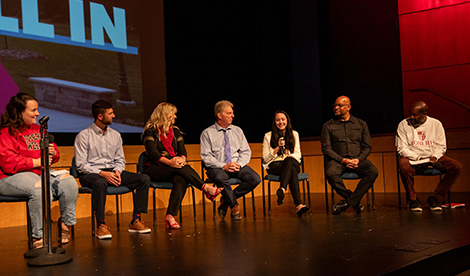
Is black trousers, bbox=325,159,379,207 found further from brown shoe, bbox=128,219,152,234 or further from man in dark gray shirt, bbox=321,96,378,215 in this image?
brown shoe, bbox=128,219,152,234

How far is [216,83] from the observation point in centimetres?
685

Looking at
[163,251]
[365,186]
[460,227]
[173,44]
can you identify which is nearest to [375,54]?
[173,44]

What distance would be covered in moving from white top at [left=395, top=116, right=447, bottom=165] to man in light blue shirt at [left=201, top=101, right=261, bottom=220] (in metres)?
1.46

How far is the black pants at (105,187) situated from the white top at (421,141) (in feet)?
8.04

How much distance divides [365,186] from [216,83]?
3286mm

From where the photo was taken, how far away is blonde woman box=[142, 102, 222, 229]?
3814 millimetres

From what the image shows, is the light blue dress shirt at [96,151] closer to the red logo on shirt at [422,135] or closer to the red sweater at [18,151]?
the red sweater at [18,151]

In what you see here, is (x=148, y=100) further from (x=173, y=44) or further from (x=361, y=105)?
(x=361, y=105)

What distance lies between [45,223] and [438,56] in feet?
19.3

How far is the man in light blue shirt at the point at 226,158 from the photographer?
162 inches

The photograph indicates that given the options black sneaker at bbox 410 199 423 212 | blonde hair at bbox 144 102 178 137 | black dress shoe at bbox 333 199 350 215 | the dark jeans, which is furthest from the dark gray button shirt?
blonde hair at bbox 144 102 178 137

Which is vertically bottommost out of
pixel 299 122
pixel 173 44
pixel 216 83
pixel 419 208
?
pixel 419 208

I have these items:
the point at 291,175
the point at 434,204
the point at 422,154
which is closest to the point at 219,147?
the point at 291,175

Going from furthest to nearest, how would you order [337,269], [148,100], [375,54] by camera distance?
[375,54]
[148,100]
[337,269]
